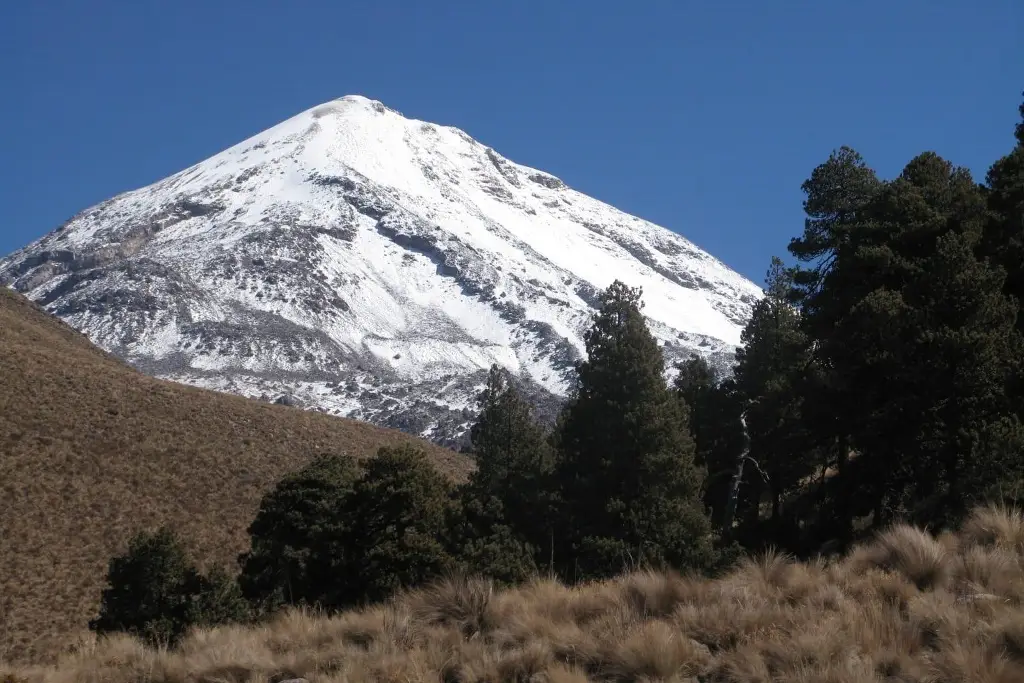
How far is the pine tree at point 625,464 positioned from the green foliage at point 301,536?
6432 mm

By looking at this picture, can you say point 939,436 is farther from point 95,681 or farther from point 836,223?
point 95,681

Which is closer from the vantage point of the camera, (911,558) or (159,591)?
(911,558)

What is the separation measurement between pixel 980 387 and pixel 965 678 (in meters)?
12.7

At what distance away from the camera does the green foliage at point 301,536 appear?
26.8 m

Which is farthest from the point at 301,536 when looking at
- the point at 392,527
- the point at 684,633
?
the point at 684,633

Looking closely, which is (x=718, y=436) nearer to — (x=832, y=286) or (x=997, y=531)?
(x=832, y=286)

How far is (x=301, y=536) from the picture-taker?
1099 inches

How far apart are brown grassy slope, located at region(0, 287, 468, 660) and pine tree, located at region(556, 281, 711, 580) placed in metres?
14.5

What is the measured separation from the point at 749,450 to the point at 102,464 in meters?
28.5

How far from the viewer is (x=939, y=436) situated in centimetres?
Result: 1878

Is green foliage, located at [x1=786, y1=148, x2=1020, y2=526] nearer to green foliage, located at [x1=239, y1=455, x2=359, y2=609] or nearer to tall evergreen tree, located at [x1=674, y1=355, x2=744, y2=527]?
tall evergreen tree, located at [x1=674, y1=355, x2=744, y2=527]

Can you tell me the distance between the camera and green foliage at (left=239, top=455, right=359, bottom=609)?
2675 centimetres

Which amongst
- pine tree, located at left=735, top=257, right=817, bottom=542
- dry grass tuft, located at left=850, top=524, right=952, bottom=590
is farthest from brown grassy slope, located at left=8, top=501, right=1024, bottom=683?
pine tree, located at left=735, top=257, right=817, bottom=542

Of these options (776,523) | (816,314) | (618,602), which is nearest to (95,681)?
(618,602)
